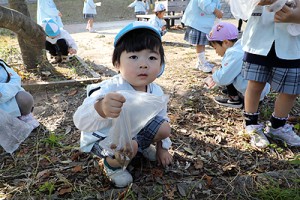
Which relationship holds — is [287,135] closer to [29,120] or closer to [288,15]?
[288,15]

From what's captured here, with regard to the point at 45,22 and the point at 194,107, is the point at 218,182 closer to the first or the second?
the point at 194,107

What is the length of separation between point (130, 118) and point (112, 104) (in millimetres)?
189

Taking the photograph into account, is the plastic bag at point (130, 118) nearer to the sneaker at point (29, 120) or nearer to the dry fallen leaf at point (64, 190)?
the dry fallen leaf at point (64, 190)

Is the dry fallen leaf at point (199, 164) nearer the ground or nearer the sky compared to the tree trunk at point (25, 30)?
nearer the ground

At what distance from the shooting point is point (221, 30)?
3018 millimetres

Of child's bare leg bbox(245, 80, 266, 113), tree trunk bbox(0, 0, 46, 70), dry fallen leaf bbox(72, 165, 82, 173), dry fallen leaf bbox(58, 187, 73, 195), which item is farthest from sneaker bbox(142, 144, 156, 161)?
tree trunk bbox(0, 0, 46, 70)

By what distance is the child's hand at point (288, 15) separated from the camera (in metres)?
1.75

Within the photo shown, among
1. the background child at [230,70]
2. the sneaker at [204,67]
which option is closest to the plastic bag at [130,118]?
the background child at [230,70]

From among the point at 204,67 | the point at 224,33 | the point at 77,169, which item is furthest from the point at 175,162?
the point at 204,67

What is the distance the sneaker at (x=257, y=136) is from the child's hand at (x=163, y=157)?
0.74 meters

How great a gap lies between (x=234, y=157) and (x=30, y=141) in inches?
66.0

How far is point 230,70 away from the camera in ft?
8.91

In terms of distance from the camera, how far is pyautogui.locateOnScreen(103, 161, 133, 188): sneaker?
5.76 feet

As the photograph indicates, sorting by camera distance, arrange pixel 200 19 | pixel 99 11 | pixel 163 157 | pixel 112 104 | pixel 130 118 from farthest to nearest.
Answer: pixel 99 11
pixel 200 19
pixel 163 157
pixel 130 118
pixel 112 104
